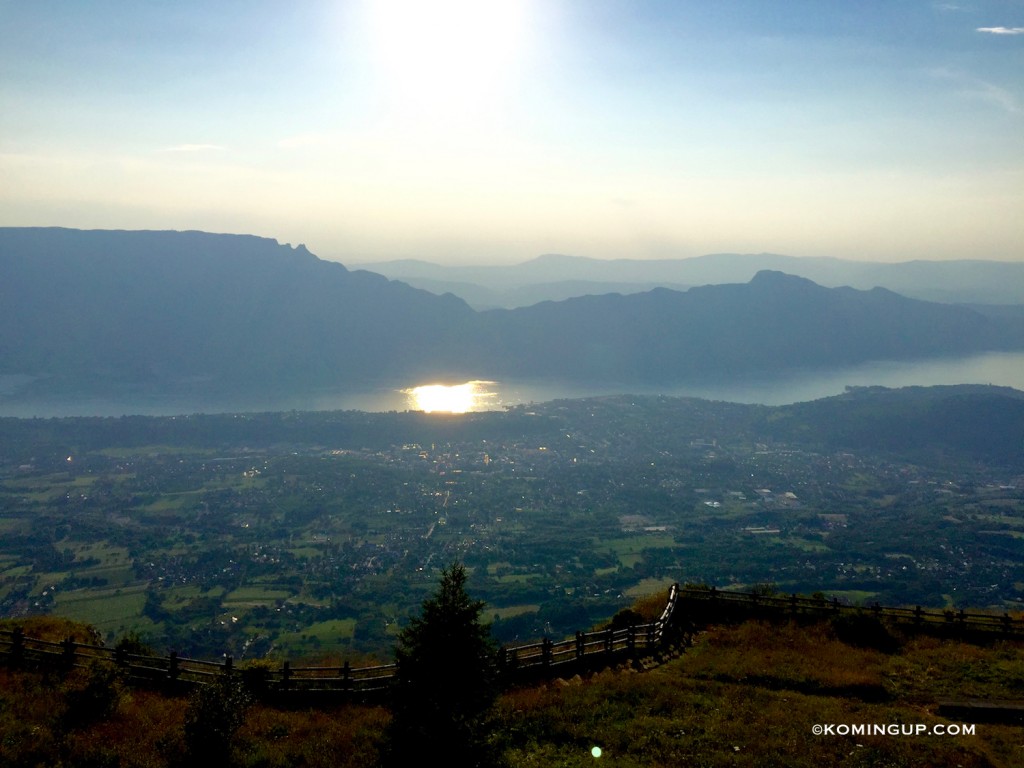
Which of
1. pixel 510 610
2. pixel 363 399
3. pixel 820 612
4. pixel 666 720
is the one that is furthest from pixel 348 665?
pixel 363 399

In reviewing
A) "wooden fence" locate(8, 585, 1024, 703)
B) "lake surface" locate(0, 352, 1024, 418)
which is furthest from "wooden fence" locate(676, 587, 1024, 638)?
"lake surface" locate(0, 352, 1024, 418)

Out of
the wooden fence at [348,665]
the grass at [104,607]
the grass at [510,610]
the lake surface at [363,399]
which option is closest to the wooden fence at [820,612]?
the wooden fence at [348,665]

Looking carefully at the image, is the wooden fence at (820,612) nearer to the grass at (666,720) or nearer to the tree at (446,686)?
the grass at (666,720)

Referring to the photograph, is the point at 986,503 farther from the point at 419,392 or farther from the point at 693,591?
the point at 419,392

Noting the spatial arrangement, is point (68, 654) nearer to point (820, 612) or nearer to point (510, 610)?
point (820, 612)

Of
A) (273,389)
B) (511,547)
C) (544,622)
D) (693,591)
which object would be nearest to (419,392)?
(273,389)

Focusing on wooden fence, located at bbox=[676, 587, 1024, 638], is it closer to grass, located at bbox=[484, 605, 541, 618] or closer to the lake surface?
grass, located at bbox=[484, 605, 541, 618]

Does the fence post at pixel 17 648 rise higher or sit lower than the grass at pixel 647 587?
higher
